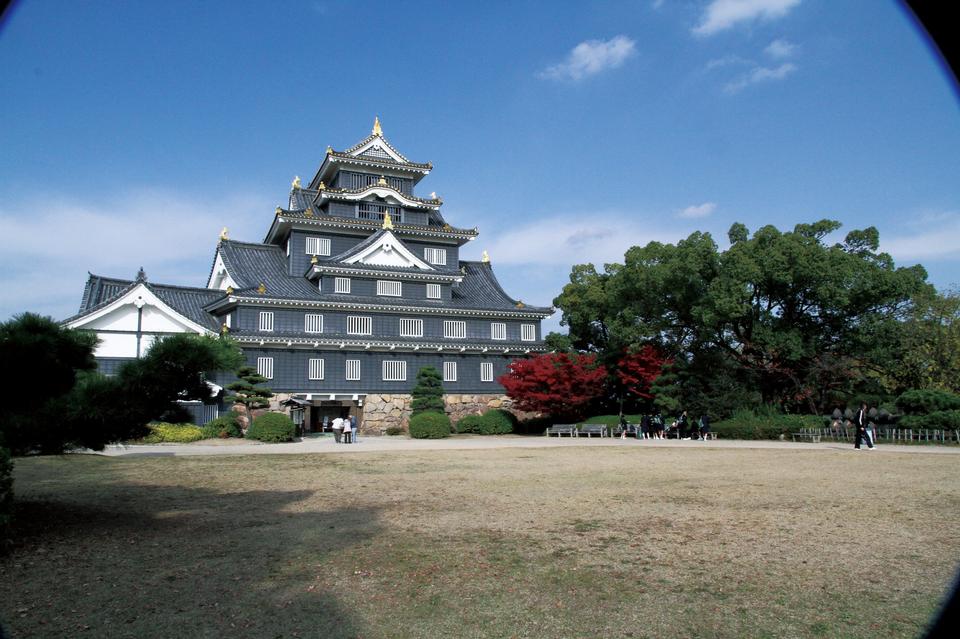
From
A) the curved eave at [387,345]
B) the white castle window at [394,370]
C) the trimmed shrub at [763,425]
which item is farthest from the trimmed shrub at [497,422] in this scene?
the trimmed shrub at [763,425]

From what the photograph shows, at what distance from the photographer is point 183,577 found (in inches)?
286

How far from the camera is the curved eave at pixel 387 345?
36250mm

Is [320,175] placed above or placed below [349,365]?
above

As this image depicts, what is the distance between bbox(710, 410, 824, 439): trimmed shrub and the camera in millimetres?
29438

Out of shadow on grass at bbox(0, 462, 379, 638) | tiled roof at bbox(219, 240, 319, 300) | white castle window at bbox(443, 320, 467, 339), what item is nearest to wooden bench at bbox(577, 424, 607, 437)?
white castle window at bbox(443, 320, 467, 339)

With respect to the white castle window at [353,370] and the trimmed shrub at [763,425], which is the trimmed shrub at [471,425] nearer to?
the white castle window at [353,370]

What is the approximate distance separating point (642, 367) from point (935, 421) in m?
13.5

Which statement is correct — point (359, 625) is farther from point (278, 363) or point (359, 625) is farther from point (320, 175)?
point (320, 175)

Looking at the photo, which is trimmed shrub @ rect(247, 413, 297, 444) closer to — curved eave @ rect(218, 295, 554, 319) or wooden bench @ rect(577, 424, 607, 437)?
curved eave @ rect(218, 295, 554, 319)

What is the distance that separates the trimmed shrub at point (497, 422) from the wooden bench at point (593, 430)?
4.32 metres

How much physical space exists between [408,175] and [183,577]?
42405 mm

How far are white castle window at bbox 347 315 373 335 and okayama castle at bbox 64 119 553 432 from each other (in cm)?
6

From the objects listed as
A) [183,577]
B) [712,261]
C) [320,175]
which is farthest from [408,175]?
[183,577]

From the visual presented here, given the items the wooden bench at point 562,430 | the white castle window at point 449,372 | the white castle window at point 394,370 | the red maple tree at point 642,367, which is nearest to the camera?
the red maple tree at point 642,367
